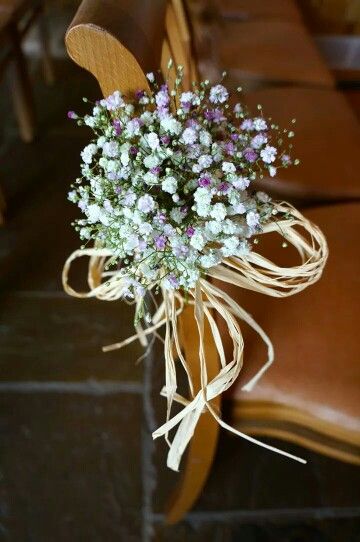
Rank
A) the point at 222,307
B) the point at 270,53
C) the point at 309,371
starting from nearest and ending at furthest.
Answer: the point at 222,307 < the point at 309,371 < the point at 270,53

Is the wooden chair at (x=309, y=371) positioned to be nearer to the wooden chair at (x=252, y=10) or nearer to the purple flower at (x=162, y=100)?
the purple flower at (x=162, y=100)

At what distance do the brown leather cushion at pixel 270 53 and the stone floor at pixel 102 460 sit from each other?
2.67 ft

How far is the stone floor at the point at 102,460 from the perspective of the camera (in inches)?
46.8

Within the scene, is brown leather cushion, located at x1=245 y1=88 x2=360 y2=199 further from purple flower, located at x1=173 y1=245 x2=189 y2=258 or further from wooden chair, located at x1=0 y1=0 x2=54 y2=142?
wooden chair, located at x1=0 y1=0 x2=54 y2=142

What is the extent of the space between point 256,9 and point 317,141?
99 cm

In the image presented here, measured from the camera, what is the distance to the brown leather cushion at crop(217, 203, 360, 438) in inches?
33.6

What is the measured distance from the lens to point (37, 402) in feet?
4.57

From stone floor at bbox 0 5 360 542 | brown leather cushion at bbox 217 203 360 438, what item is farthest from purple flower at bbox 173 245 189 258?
stone floor at bbox 0 5 360 542

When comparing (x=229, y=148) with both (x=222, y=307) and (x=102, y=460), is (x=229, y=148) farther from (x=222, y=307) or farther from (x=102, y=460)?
(x=102, y=460)

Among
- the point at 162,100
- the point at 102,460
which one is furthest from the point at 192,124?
the point at 102,460

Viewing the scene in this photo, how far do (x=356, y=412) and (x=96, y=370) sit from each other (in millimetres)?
791

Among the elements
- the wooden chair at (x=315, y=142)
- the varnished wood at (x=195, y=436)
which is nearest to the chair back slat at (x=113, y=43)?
the varnished wood at (x=195, y=436)

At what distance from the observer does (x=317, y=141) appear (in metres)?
1.33

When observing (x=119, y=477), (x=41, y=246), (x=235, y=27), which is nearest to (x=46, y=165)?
(x=41, y=246)
